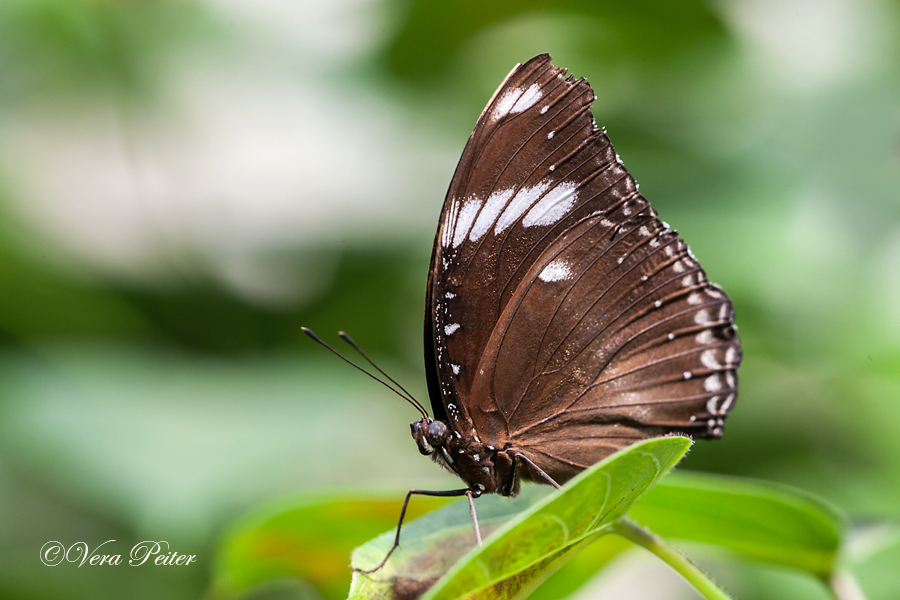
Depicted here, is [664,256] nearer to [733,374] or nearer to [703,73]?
[733,374]

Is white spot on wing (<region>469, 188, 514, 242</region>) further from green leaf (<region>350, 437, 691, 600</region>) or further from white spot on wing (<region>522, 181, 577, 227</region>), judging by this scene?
green leaf (<region>350, 437, 691, 600</region>)

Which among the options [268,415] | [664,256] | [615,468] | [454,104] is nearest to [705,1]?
[454,104]

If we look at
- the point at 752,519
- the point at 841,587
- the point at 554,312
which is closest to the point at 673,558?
the point at 752,519

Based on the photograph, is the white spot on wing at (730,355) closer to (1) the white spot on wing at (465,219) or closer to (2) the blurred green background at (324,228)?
(1) the white spot on wing at (465,219)

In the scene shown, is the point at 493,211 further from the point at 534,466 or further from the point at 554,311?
the point at 534,466

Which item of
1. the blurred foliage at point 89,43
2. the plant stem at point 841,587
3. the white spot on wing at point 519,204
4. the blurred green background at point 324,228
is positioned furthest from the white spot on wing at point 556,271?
Result: the blurred foliage at point 89,43
